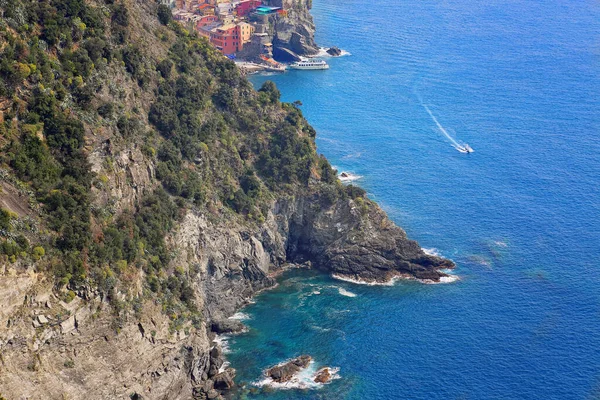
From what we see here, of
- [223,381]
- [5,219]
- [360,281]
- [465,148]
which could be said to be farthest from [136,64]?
[465,148]

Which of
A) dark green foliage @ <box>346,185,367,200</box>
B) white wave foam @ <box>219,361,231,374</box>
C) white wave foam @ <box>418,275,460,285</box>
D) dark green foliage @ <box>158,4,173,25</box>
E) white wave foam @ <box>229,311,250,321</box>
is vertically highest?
dark green foliage @ <box>158,4,173,25</box>

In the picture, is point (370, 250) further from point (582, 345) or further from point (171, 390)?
point (171, 390)

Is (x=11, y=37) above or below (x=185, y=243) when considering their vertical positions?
above

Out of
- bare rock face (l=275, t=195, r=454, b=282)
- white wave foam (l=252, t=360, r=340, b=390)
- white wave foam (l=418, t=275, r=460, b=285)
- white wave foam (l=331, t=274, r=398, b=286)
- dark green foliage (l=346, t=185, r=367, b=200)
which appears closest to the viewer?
white wave foam (l=252, t=360, r=340, b=390)

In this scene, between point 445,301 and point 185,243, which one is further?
point 445,301

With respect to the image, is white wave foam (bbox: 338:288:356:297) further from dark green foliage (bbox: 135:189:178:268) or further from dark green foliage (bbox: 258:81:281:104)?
dark green foliage (bbox: 258:81:281:104)

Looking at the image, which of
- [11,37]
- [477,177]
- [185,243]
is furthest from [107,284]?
[477,177]

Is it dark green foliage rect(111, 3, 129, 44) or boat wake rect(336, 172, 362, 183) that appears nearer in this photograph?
dark green foliage rect(111, 3, 129, 44)

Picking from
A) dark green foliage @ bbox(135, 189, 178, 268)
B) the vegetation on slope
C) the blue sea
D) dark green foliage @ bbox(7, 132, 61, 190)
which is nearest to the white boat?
the blue sea
